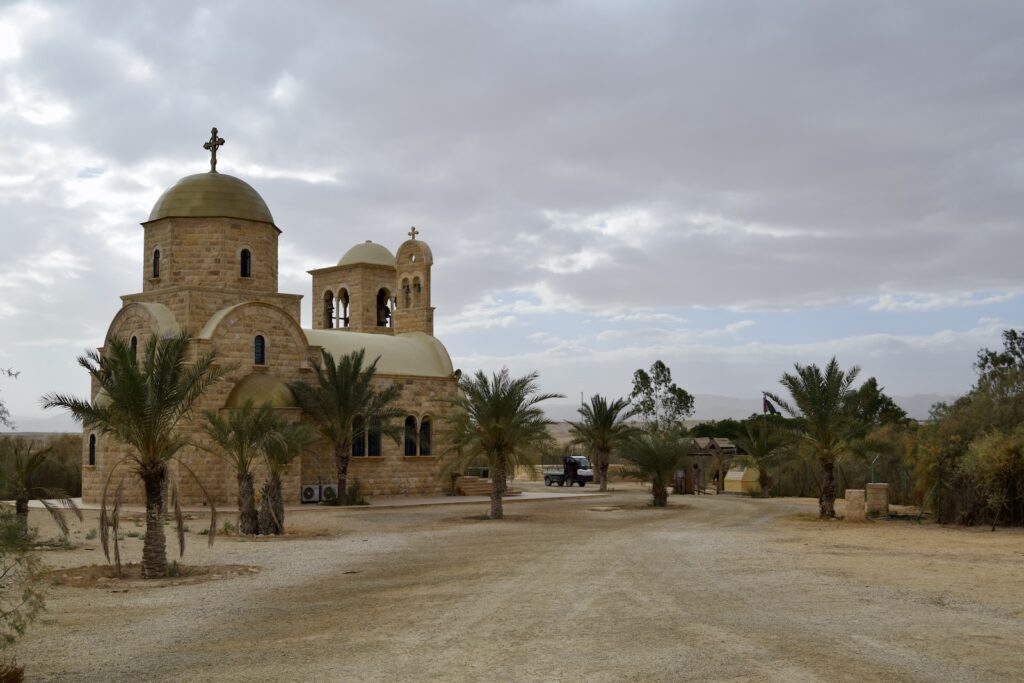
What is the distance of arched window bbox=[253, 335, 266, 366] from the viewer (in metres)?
27.8

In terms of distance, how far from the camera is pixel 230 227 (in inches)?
1118

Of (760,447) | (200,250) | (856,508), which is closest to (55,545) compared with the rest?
(200,250)

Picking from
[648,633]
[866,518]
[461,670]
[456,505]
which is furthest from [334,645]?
[456,505]

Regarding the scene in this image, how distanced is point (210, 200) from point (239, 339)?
460 cm

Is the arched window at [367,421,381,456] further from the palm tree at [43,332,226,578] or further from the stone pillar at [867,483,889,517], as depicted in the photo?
the palm tree at [43,332,226,578]

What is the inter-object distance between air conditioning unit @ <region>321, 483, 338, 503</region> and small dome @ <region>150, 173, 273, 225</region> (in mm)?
8489

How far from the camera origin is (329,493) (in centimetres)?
2847

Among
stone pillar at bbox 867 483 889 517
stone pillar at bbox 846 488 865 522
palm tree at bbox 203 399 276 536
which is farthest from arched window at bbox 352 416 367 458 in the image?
stone pillar at bbox 867 483 889 517

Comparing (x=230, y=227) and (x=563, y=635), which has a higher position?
(x=230, y=227)

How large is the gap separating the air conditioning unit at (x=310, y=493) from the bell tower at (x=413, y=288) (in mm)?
8872

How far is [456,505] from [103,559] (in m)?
14.3

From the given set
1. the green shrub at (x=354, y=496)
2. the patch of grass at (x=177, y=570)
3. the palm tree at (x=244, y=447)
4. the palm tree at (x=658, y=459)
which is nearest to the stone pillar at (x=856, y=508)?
the palm tree at (x=658, y=459)

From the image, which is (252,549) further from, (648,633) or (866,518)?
(866,518)

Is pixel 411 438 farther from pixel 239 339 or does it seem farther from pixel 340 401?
pixel 239 339
